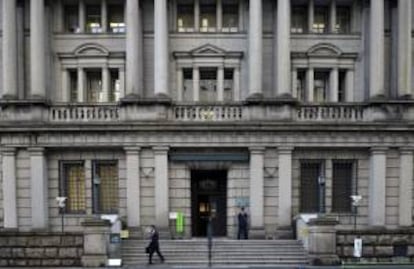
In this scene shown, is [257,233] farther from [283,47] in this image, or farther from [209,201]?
[283,47]

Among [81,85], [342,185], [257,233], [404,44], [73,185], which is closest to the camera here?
[257,233]

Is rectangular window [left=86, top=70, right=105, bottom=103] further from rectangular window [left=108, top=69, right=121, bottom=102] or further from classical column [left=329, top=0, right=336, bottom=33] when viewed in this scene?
classical column [left=329, top=0, right=336, bottom=33]

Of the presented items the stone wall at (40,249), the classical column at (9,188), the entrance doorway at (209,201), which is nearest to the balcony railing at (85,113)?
the classical column at (9,188)

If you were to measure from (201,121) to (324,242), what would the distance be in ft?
29.7

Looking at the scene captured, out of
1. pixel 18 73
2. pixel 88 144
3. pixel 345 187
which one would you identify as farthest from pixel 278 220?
pixel 18 73

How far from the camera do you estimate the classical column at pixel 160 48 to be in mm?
24688

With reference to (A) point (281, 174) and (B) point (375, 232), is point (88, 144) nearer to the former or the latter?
(A) point (281, 174)

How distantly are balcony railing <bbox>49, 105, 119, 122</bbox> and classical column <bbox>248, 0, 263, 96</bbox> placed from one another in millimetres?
7884

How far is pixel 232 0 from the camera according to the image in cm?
2645

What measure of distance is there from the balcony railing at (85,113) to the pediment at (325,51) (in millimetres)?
12277

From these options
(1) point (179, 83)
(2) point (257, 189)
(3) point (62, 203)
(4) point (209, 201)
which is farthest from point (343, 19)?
(3) point (62, 203)

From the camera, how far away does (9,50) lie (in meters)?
24.9

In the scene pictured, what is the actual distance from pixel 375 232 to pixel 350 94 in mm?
10208

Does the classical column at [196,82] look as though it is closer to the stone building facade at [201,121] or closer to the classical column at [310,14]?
the stone building facade at [201,121]
